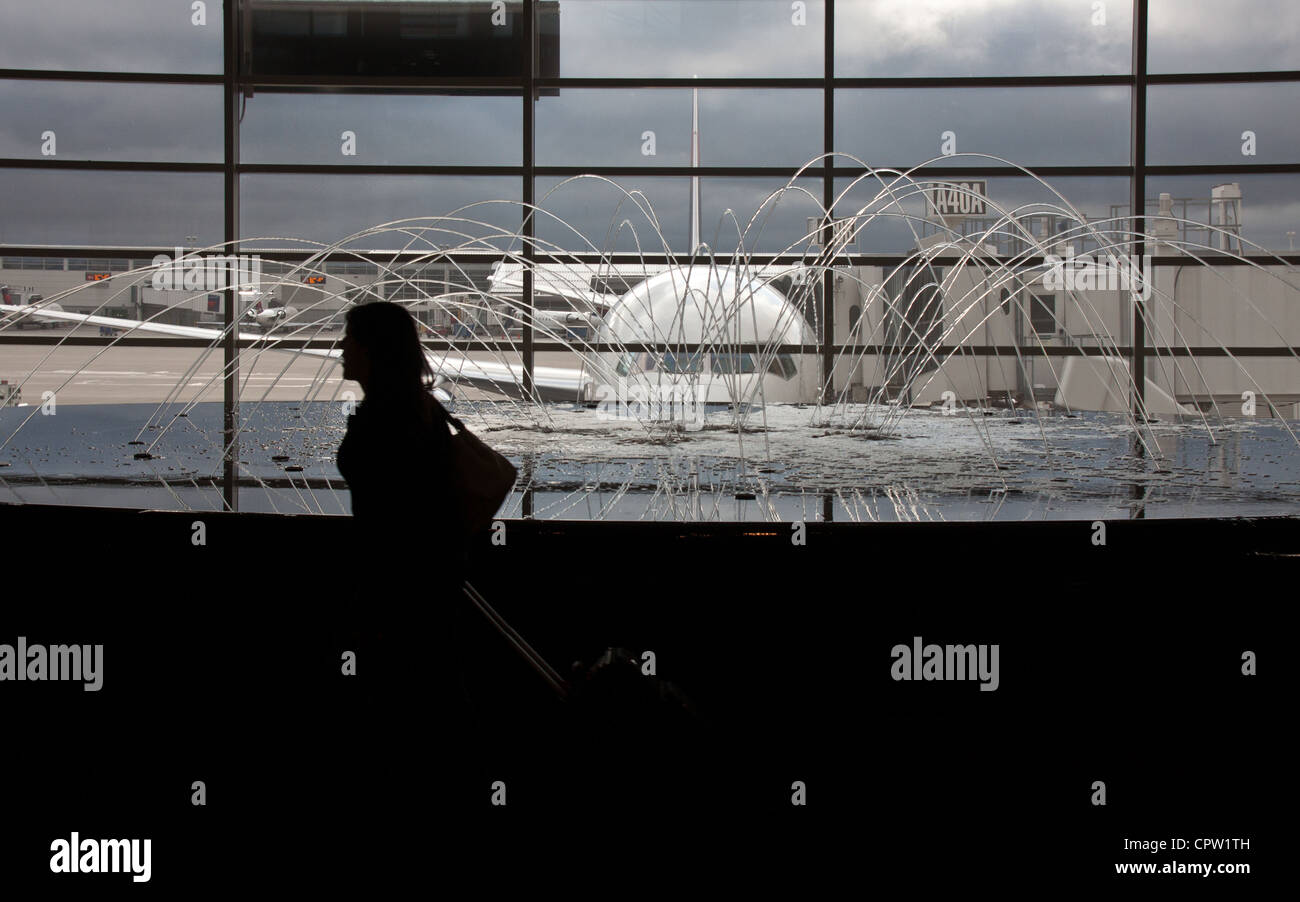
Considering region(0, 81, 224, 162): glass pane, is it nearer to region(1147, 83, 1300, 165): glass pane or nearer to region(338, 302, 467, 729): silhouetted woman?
region(1147, 83, 1300, 165): glass pane

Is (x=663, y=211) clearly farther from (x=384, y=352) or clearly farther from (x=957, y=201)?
(x=384, y=352)

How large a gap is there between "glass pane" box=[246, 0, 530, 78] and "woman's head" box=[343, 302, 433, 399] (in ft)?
26.2

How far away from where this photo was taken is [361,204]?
9.02 meters

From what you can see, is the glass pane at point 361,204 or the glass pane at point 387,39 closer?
the glass pane at point 361,204

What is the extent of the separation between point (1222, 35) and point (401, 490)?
988 cm

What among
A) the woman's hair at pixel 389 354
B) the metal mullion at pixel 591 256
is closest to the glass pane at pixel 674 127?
the metal mullion at pixel 591 256

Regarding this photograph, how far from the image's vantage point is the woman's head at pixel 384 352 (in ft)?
5.10

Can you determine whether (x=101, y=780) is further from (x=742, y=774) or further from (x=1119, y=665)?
(x=1119, y=665)

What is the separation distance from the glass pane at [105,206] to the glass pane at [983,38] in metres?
5.60

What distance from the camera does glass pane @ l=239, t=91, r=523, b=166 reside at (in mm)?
8883

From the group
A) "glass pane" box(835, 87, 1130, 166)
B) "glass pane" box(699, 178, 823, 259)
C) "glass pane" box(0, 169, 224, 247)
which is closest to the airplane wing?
"glass pane" box(0, 169, 224, 247)

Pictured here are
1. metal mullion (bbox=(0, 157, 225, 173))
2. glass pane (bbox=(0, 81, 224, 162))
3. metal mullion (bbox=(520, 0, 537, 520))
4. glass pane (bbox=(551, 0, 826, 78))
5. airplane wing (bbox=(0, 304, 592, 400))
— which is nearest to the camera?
airplane wing (bbox=(0, 304, 592, 400))

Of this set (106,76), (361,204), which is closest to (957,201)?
(361,204)

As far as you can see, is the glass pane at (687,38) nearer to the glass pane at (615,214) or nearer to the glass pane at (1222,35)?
the glass pane at (615,214)
